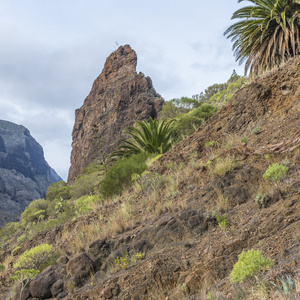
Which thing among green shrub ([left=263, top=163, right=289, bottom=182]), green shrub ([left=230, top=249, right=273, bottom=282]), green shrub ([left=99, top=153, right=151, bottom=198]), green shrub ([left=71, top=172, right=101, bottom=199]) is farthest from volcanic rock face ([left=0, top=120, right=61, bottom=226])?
green shrub ([left=230, top=249, right=273, bottom=282])

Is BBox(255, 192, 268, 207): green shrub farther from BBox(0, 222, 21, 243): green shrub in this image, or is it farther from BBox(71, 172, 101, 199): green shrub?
BBox(0, 222, 21, 243): green shrub

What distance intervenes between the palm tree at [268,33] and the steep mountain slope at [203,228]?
5.80ft

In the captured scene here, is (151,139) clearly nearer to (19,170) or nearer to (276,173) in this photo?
(276,173)

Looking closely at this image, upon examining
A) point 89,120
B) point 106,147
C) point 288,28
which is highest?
point 89,120

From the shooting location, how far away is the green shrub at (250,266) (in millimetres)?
2821

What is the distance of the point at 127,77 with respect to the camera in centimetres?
7812

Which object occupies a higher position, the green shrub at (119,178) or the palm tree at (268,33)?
the palm tree at (268,33)

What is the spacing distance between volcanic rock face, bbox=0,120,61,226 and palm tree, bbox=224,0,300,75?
84.8m

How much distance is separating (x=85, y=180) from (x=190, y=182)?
23441 mm

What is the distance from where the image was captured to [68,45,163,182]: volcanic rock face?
223 ft

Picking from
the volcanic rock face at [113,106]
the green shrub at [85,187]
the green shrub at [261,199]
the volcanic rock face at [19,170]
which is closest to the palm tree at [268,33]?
the green shrub at [261,199]

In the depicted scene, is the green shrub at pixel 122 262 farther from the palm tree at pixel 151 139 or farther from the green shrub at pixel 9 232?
the green shrub at pixel 9 232

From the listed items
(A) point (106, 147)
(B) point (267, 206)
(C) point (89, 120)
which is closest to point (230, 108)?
(B) point (267, 206)

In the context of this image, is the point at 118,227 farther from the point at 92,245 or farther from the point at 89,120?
the point at 89,120
